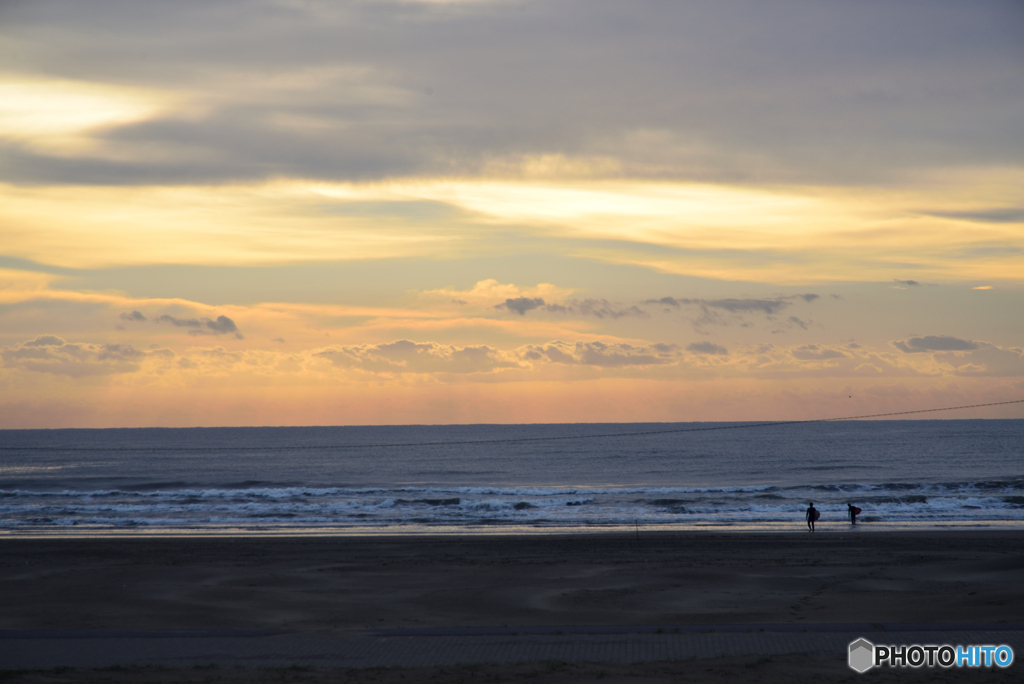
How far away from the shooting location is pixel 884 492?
52.1 meters

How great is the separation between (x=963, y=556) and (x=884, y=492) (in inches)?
1107

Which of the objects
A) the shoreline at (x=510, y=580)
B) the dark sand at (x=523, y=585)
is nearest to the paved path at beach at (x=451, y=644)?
the dark sand at (x=523, y=585)

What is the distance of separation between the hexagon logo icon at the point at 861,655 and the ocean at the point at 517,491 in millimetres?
23755

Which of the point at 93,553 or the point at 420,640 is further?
the point at 93,553

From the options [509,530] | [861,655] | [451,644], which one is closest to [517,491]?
[509,530]

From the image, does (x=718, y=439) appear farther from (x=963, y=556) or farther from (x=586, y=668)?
(x=586, y=668)

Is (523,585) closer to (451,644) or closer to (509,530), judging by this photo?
(451,644)

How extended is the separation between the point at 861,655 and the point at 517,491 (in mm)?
46340

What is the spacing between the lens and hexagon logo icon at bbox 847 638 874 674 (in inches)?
447

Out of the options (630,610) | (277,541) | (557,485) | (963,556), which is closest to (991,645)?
(630,610)

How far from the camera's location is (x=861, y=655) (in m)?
12.2

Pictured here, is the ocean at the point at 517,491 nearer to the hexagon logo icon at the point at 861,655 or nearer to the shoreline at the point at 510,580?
the shoreline at the point at 510,580

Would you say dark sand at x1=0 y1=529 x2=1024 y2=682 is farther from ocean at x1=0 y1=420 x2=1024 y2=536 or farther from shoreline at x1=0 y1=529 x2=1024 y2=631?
ocean at x1=0 y1=420 x2=1024 y2=536

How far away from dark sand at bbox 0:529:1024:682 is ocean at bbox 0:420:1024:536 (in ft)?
20.7
